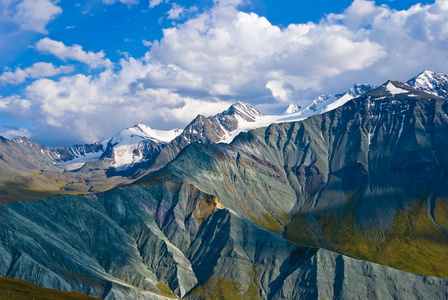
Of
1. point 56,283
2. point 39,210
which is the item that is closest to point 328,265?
point 56,283

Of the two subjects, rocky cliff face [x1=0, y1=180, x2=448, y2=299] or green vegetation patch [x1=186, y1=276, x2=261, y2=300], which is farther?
green vegetation patch [x1=186, y1=276, x2=261, y2=300]

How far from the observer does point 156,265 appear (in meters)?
190

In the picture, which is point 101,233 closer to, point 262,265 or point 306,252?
point 262,265

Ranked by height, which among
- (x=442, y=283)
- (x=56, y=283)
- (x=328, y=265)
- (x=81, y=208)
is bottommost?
(x=442, y=283)

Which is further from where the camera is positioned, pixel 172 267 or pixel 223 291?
pixel 172 267

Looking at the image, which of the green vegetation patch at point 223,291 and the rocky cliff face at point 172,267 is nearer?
the rocky cliff face at point 172,267

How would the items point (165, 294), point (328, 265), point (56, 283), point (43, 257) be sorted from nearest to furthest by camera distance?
point (56, 283)
point (43, 257)
point (165, 294)
point (328, 265)

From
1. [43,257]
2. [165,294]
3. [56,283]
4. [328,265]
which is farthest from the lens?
[328,265]

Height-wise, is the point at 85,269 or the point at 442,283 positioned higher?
the point at 85,269

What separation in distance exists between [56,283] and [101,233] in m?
52.6

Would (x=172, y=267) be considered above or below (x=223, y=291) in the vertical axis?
above

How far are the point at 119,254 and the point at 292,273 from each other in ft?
225

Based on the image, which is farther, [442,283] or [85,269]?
[442,283]

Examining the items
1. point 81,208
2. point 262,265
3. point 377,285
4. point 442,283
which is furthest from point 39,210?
point 442,283
